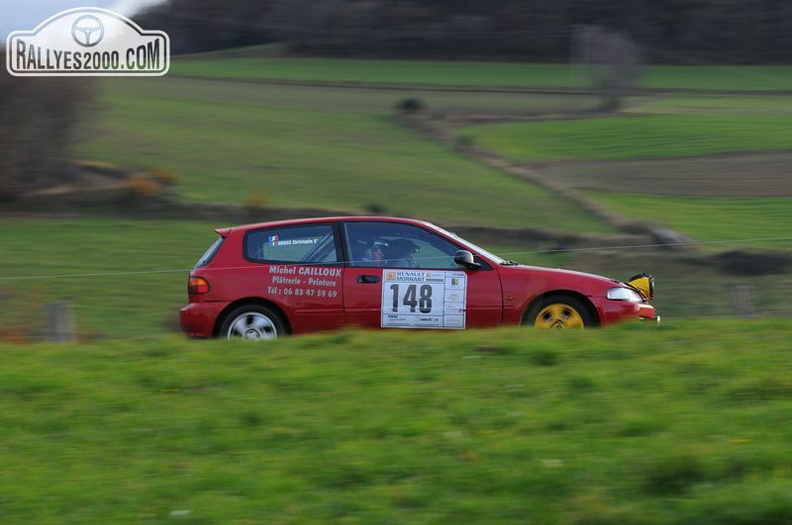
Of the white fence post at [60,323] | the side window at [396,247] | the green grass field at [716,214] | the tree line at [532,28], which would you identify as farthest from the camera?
the tree line at [532,28]

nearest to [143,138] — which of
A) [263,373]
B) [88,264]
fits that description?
[88,264]

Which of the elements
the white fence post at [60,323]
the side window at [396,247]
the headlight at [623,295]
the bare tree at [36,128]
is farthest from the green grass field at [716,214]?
the bare tree at [36,128]

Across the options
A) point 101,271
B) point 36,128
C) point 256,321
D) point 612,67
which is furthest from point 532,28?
point 256,321

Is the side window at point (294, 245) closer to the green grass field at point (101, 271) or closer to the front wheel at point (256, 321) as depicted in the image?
the front wheel at point (256, 321)

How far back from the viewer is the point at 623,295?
10359mm

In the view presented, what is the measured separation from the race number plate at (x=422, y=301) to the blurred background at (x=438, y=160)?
2799 millimetres

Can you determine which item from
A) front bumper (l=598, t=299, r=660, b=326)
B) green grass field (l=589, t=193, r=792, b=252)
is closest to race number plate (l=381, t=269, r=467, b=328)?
front bumper (l=598, t=299, r=660, b=326)

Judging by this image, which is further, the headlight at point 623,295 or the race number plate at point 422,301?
the headlight at point 623,295

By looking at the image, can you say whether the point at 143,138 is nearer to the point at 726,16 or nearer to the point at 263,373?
the point at 263,373

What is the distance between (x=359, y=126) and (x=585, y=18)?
129ft

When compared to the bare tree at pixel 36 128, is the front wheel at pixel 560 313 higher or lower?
lower

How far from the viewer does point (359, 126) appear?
43500 mm

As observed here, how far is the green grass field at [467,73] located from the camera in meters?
58.9

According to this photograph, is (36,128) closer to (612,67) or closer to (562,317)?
(562,317)
